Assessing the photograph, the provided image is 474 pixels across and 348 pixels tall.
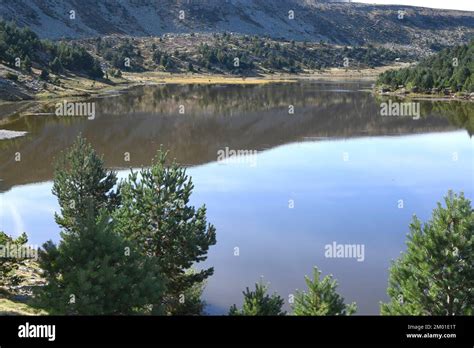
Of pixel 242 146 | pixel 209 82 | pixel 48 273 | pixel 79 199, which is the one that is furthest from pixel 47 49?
pixel 48 273

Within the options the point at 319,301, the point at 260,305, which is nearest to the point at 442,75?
the point at 260,305

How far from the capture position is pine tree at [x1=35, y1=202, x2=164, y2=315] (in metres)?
18.1

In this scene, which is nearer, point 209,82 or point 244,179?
point 244,179

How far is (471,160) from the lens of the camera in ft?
203

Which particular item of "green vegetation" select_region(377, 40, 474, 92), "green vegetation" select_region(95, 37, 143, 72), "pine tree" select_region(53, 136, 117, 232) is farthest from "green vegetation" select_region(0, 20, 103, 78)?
"pine tree" select_region(53, 136, 117, 232)

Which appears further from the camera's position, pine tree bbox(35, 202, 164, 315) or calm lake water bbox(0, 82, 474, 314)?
calm lake water bbox(0, 82, 474, 314)

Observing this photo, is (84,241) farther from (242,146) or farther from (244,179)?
(242,146)

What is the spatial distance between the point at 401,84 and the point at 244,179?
94.1 metres

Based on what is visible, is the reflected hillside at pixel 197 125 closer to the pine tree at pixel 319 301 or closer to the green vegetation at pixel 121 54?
the pine tree at pixel 319 301

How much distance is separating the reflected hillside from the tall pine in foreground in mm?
37640

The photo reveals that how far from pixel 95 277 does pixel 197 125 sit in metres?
66.5

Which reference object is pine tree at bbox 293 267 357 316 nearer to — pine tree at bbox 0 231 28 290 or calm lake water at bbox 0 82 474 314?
calm lake water at bbox 0 82 474 314

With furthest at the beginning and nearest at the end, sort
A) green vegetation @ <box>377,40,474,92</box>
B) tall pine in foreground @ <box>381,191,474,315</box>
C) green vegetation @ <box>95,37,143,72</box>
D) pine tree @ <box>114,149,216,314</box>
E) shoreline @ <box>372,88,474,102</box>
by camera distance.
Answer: green vegetation @ <box>95,37,143,72</box>
green vegetation @ <box>377,40,474,92</box>
shoreline @ <box>372,88,474,102</box>
pine tree @ <box>114,149,216,314</box>
tall pine in foreground @ <box>381,191,474,315</box>
